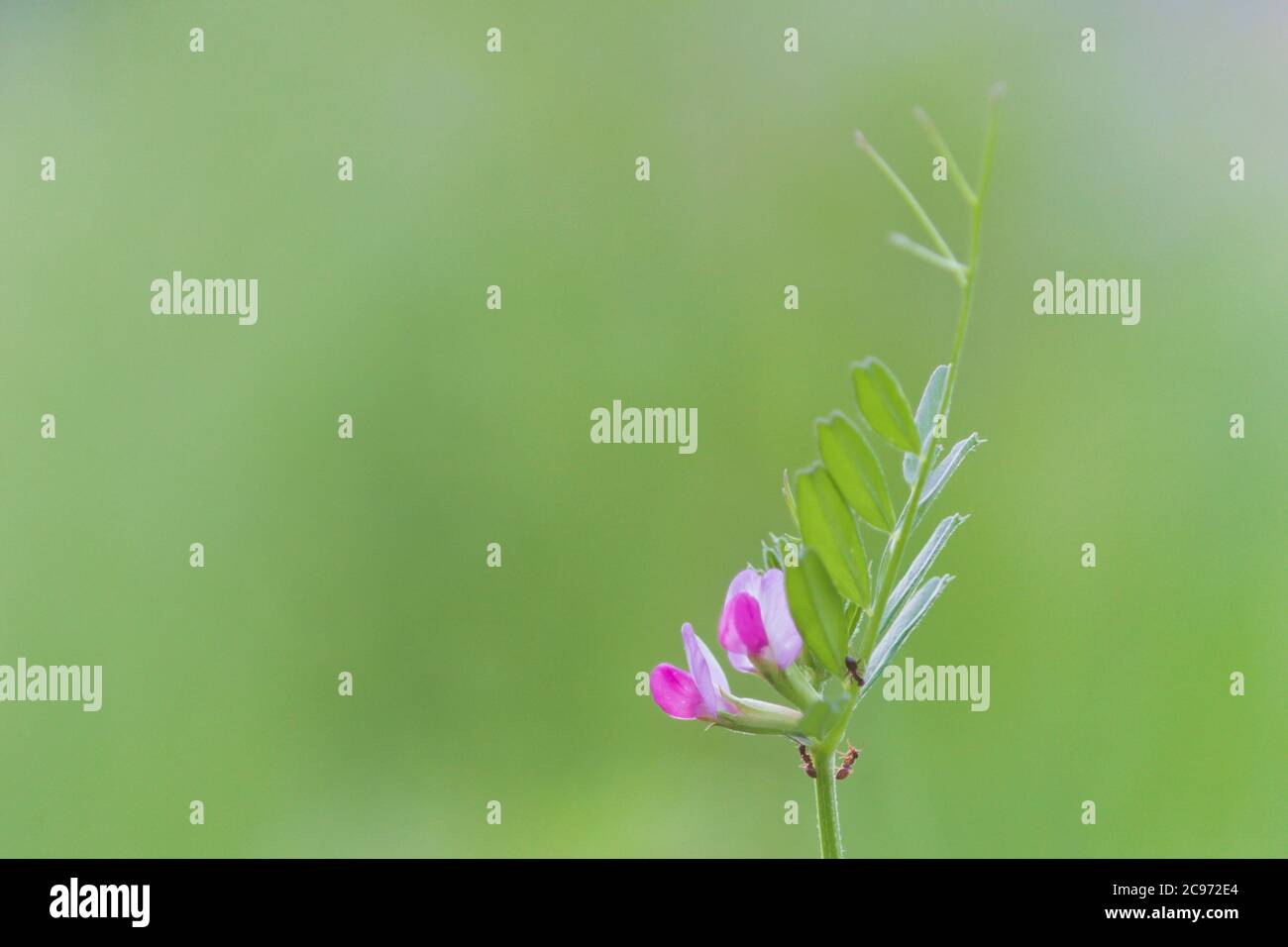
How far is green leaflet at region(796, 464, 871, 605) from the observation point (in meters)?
0.29

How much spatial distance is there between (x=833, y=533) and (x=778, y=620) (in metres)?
0.03

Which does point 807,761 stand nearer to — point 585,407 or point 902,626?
point 902,626

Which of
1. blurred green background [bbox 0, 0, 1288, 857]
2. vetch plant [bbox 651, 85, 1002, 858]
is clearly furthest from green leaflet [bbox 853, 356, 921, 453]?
blurred green background [bbox 0, 0, 1288, 857]

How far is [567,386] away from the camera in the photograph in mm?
1513

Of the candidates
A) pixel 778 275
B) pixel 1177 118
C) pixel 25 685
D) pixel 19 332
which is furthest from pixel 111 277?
pixel 1177 118

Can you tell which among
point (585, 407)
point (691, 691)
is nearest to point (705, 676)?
point (691, 691)

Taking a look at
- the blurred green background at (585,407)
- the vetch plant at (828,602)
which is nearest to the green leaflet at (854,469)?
the vetch plant at (828,602)

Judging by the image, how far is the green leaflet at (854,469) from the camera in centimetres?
29

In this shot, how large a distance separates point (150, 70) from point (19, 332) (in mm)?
392

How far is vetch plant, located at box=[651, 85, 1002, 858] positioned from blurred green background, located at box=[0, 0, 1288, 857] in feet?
3.23

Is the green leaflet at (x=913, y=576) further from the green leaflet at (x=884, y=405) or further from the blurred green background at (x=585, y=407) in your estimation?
the blurred green background at (x=585, y=407)

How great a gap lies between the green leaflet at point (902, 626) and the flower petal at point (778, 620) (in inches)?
0.7

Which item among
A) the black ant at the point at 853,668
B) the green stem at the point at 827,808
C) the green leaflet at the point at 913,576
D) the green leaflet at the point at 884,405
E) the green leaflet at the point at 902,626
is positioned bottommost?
the green stem at the point at 827,808

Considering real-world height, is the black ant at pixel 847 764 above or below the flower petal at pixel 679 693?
below
